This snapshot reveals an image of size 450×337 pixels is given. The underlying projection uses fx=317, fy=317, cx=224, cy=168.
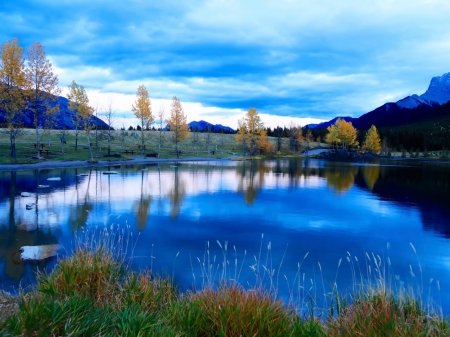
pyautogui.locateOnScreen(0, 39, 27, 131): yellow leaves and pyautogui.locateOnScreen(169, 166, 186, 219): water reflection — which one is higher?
pyautogui.locateOnScreen(0, 39, 27, 131): yellow leaves

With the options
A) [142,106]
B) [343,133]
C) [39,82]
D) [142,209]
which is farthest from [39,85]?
[343,133]

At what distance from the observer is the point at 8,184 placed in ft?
72.3

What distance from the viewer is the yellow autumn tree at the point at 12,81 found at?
123ft

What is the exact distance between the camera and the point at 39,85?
130 feet

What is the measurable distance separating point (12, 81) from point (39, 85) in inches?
111

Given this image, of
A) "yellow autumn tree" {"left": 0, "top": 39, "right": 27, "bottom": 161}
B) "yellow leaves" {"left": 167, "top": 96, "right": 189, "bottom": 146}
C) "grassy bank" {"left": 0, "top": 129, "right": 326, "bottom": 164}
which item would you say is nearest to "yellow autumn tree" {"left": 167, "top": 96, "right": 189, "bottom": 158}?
"yellow leaves" {"left": 167, "top": 96, "right": 189, "bottom": 146}

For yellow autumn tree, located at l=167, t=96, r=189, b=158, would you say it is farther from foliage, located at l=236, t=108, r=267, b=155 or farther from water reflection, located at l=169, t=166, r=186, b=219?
water reflection, located at l=169, t=166, r=186, b=219

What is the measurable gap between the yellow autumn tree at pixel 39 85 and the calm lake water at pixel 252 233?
72.5 ft

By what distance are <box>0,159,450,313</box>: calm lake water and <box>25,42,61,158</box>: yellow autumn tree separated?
22.1 metres

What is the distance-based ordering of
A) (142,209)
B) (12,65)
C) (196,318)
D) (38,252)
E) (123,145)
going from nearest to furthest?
(196,318) < (38,252) < (142,209) < (12,65) < (123,145)

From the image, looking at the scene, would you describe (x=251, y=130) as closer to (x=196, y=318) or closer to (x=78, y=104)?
(x=78, y=104)

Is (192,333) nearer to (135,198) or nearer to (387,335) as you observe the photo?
(387,335)

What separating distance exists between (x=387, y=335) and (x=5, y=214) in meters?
14.7

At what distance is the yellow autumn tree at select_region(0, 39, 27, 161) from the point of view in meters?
37.3
